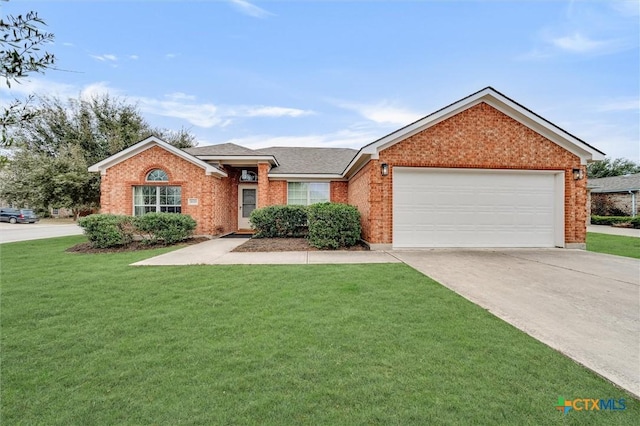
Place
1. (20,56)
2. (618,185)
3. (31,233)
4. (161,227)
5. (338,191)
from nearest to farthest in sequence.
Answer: (20,56) < (161,227) < (338,191) < (31,233) < (618,185)

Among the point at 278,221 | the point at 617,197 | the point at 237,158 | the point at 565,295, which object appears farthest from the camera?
the point at 617,197

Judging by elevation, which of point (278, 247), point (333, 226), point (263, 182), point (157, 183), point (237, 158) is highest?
point (237, 158)

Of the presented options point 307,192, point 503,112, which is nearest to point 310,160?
point 307,192

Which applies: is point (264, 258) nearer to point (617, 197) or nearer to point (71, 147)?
point (617, 197)

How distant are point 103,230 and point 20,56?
9.67 m

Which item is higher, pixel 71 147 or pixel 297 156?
pixel 71 147

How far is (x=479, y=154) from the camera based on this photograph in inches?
371

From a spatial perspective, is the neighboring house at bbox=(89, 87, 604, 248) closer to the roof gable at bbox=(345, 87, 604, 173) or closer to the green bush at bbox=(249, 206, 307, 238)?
the roof gable at bbox=(345, 87, 604, 173)

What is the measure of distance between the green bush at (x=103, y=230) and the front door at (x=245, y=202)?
252 inches

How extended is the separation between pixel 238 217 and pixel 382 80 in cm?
1137

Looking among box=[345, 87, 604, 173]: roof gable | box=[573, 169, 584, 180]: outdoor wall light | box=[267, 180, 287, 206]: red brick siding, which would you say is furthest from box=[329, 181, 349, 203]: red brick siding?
box=[573, 169, 584, 180]: outdoor wall light

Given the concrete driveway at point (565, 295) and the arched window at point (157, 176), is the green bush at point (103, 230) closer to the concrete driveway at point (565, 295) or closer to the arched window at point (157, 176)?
the arched window at point (157, 176)

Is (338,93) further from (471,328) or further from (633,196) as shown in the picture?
(633,196)

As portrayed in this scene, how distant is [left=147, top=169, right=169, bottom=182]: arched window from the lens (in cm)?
1248
